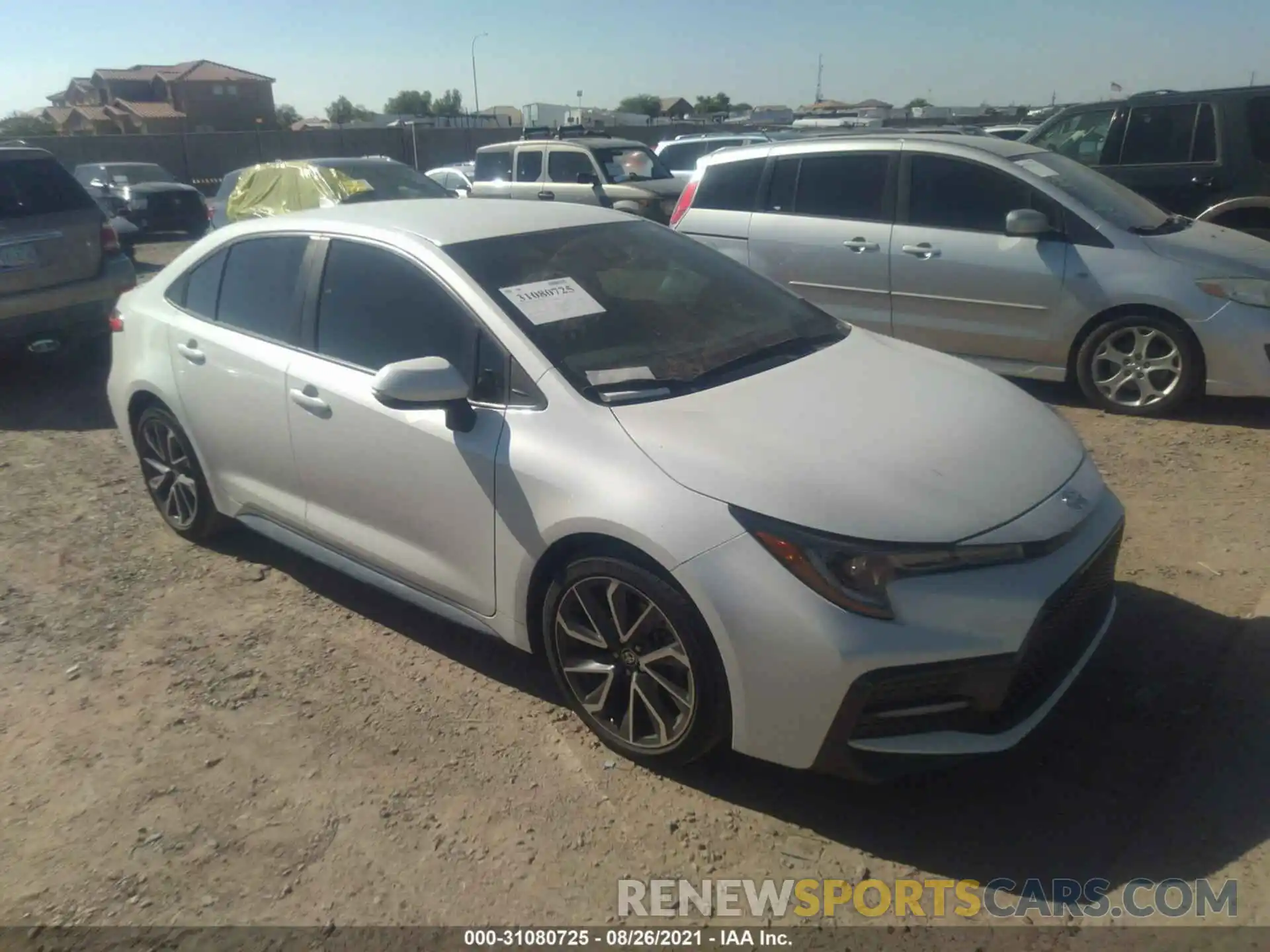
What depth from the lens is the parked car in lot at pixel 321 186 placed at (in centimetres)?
1148

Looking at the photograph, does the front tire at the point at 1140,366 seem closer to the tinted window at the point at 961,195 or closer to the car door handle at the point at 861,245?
the tinted window at the point at 961,195

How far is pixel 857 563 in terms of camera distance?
2.60m

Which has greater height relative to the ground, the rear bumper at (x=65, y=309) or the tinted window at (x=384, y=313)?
the tinted window at (x=384, y=313)

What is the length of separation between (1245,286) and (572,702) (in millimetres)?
4871

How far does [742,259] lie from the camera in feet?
24.5

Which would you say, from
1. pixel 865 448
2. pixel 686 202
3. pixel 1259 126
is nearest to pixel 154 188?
pixel 686 202

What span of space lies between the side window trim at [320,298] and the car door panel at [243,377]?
3.4 inches

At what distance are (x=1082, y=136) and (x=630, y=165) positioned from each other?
6.96 metres

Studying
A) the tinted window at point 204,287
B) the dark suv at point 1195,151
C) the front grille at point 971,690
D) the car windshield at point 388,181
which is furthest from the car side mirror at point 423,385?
the car windshield at point 388,181

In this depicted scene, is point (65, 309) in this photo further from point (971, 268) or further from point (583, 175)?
point (583, 175)

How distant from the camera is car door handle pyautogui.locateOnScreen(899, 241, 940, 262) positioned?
6684 millimetres

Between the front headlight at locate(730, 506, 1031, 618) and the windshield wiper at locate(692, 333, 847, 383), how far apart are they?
862 mm

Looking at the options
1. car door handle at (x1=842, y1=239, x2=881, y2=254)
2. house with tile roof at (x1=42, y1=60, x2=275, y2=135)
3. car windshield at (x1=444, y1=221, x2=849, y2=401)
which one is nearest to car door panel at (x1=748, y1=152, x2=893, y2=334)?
car door handle at (x1=842, y1=239, x2=881, y2=254)

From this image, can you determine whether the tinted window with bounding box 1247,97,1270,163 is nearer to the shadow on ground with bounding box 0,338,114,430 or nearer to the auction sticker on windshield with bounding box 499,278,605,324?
the auction sticker on windshield with bounding box 499,278,605,324
